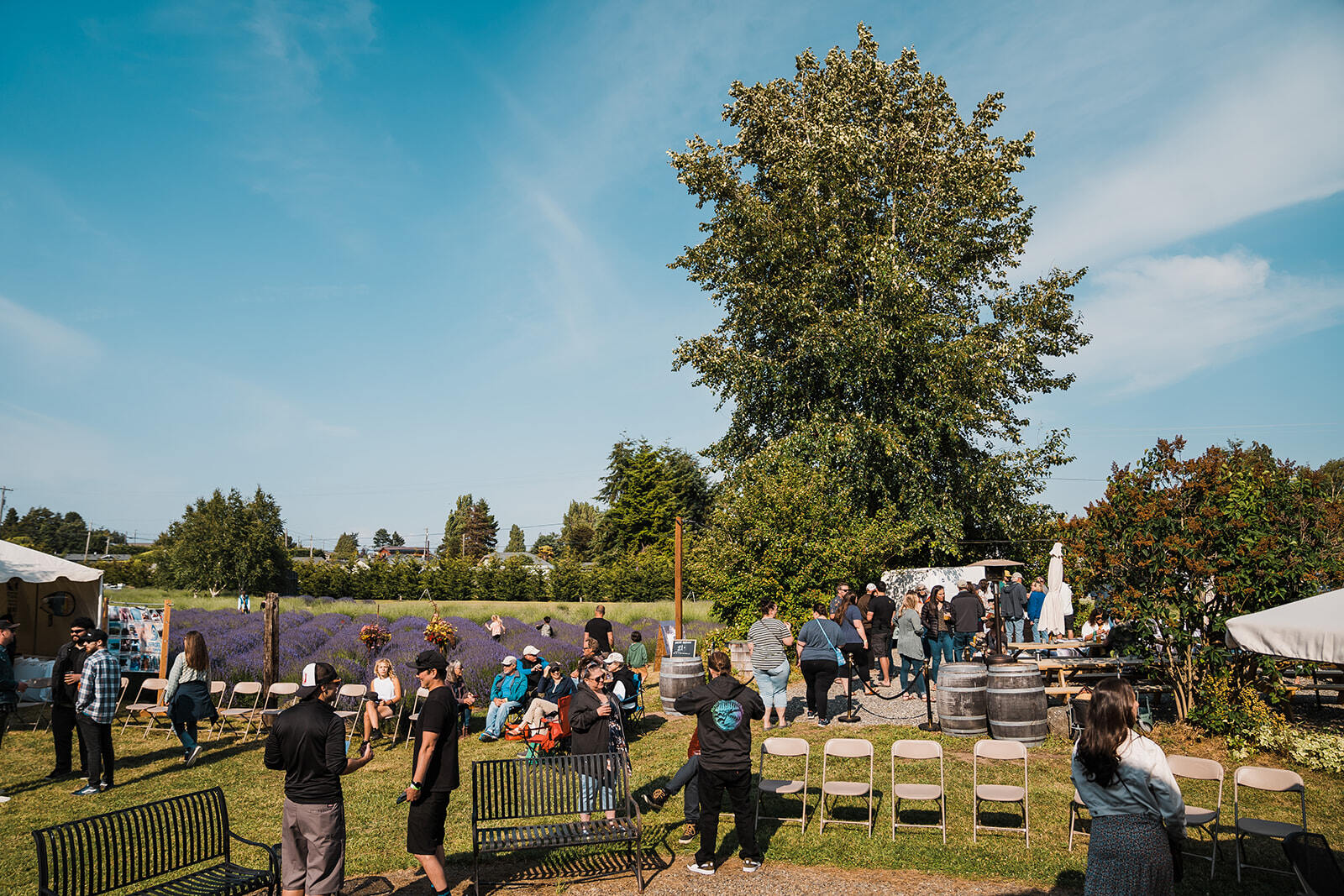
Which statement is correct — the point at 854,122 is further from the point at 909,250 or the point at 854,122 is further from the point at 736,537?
the point at 736,537

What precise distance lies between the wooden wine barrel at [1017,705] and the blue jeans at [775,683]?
2786 millimetres

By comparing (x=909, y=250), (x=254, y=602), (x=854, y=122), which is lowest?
(x=254, y=602)

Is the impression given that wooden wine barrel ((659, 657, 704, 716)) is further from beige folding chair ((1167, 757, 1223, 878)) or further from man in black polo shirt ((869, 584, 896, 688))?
beige folding chair ((1167, 757, 1223, 878))

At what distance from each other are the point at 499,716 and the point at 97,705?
4878mm

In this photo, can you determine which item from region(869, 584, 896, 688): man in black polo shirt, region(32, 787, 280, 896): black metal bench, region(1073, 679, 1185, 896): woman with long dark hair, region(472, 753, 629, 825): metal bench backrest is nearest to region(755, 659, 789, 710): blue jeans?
region(869, 584, 896, 688): man in black polo shirt

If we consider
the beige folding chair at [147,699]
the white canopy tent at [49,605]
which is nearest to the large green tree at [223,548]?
the white canopy tent at [49,605]

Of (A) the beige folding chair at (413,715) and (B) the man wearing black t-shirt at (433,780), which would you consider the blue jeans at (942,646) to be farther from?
(B) the man wearing black t-shirt at (433,780)

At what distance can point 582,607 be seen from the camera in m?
38.6

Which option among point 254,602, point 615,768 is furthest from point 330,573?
point 615,768

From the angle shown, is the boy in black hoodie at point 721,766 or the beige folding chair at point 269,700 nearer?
the boy in black hoodie at point 721,766

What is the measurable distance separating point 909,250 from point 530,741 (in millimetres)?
18995

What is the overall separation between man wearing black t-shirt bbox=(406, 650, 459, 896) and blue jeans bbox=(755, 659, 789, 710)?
6.57m

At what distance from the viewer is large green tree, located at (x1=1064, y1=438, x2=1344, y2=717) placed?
384 inches

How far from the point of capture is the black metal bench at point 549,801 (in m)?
6.22
